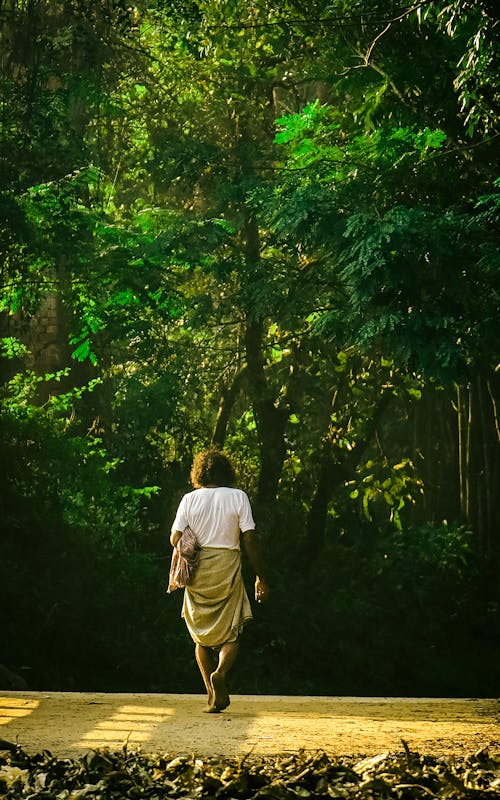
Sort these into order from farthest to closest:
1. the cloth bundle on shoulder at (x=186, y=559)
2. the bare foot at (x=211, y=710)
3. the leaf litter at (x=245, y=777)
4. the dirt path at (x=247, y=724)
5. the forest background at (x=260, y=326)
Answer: the forest background at (x=260, y=326)
the cloth bundle on shoulder at (x=186, y=559)
the bare foot at (x=211, y=710)
the dirt path at (x=247, y=724)
the leaf litter at (x=245, y=777)

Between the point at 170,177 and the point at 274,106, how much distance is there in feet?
7.03

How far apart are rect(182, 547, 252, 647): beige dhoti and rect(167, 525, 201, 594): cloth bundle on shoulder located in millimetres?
48

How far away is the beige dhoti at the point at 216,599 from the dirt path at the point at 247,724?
52 cm

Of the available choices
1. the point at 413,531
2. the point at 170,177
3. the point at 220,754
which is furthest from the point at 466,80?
the point at 413,531

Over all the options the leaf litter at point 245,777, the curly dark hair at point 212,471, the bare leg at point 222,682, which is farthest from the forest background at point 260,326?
the leaf litter at point 245,777

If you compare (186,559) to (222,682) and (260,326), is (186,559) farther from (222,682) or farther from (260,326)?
(260,326)

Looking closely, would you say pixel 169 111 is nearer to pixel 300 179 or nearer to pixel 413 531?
pixel 300 179

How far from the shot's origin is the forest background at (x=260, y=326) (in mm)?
12344

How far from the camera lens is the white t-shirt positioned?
8.42 meters

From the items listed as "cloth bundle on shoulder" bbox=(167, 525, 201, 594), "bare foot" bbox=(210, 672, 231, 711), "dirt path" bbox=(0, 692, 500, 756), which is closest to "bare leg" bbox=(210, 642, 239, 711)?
"bare foot" bbox=(210, 672, 231, 711)

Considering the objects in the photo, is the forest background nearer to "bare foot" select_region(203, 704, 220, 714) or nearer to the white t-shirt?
the white t-shirt

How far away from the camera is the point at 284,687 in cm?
1628

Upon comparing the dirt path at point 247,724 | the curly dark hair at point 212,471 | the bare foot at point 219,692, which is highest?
the curly dark hair at point 212,471

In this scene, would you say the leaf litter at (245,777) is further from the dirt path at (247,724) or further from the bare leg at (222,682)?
the bare leg at (222,682)
